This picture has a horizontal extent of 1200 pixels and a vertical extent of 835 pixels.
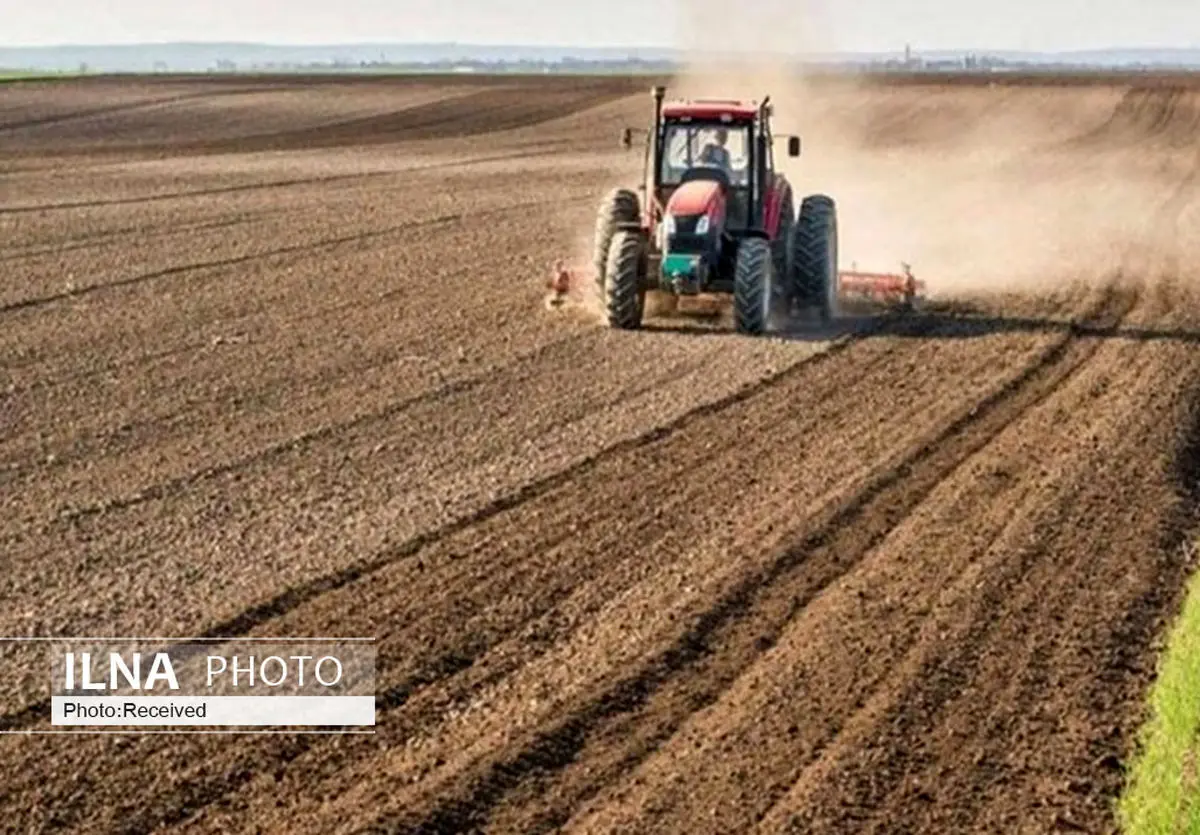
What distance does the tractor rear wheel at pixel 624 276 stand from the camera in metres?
16.2

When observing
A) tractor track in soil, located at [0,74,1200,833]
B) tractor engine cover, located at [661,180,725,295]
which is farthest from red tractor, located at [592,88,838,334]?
tractor track in soil, located at [0,74,1200,833]

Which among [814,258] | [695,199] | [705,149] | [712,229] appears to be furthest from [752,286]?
[705,149]

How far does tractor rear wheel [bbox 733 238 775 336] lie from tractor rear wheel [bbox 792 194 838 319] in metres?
0.82

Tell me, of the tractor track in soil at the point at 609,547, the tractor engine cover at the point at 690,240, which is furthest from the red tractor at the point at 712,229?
the tractor track in soil at the point at 609,547

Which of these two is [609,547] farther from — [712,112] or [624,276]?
[712,112]

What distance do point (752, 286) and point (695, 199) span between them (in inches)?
37.7

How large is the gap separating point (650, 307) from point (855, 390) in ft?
13.8

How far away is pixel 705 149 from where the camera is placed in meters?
16.7

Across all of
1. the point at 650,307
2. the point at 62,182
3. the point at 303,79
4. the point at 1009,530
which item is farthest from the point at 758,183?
the point at 303,79

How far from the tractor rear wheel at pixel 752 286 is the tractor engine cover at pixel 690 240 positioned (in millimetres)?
305

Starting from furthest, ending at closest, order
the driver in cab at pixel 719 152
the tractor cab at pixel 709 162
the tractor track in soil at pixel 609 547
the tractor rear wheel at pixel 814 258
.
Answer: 1. the tractor rear wheel at pixel 814 258
2. the driver in cab at pixel 719 152
3. the tractor cab at pixel 709 162
4. the tractor track in soil at pixel 609 547

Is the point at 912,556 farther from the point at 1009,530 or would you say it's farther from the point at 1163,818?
the point at 1163,818

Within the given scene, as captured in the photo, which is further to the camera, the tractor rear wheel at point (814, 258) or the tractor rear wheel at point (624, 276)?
the tractor rear wheel at point (814, 258)

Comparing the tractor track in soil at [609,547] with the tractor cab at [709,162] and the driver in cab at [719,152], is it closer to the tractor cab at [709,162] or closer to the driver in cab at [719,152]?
the tractor cab at [709,162]
